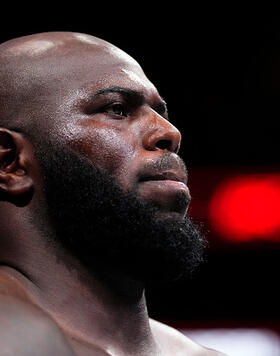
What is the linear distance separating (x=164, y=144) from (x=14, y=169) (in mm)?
245

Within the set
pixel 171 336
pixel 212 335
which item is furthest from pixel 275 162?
pixel 171 336

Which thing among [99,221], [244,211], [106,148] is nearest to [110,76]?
[106,148]

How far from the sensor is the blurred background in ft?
8.14

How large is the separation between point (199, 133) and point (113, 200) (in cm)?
118

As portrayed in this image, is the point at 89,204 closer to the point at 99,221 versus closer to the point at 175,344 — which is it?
the point at 99,221

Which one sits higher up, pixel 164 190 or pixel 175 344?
pixel 164 190

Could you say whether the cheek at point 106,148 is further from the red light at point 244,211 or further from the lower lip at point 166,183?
the red light at point 244,211

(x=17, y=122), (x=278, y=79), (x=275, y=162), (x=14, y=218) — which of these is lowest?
(x=275, y=162)

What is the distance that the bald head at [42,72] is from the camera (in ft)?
5.17

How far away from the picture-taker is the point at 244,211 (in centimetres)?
281

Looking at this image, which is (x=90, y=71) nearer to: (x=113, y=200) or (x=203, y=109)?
(x=113, y=200)

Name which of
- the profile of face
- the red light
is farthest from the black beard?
the red light

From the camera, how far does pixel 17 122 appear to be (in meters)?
1.58

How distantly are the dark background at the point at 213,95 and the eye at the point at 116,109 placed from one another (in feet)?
2.91
